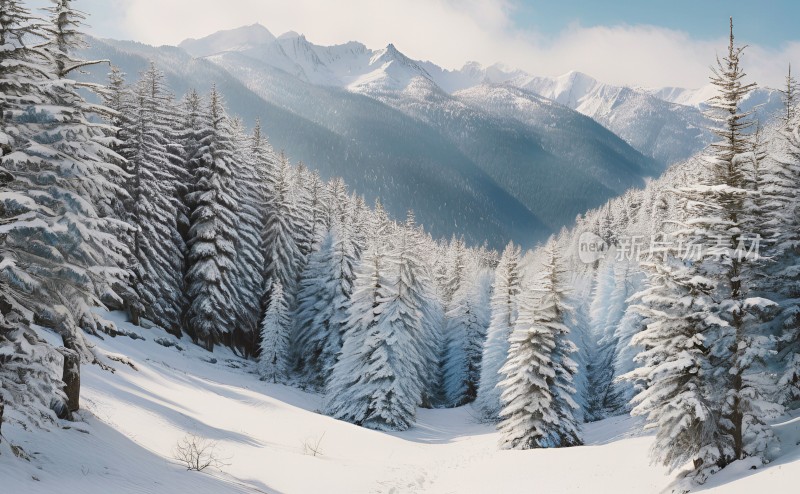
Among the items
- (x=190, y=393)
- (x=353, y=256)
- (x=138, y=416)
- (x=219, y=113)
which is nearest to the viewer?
(x=138, y=416)

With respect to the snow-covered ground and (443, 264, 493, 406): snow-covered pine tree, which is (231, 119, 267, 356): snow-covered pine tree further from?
(443, 264, 493, 406): snow-covered pine tree

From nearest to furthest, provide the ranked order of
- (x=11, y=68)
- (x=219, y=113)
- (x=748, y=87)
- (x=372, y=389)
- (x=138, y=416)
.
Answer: (x=11, y=68)
(x=748, y=87)
(x=138, y=416)
(x=372, y=389)
(x=219, y=113)

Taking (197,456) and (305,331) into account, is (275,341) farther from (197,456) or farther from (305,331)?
(197,456)

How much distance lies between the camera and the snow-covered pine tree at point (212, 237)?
120ft

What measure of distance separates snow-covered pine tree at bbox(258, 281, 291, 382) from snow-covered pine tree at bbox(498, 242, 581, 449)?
2014 cm

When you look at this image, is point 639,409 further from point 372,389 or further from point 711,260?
point 372,389

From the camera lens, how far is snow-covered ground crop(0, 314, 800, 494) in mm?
11516

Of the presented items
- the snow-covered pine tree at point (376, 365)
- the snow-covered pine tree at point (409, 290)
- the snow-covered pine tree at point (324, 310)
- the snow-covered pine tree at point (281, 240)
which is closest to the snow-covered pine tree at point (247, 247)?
the snow-covered pine tree at point (281, 240)

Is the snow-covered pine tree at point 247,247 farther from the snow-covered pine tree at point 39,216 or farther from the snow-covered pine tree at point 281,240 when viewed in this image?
the snow-covered pine tree at point 39,216

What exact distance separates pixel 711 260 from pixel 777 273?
8.76ft

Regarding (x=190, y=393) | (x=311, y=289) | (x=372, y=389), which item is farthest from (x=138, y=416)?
(x=311, y=289)

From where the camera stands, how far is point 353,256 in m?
42.4


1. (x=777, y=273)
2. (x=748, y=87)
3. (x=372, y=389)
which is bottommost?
(x=372, y=389)

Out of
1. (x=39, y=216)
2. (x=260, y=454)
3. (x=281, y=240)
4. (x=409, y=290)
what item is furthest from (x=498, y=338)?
(x=39, y=216)
